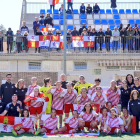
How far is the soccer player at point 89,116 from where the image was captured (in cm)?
973

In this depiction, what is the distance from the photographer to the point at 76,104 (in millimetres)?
10211

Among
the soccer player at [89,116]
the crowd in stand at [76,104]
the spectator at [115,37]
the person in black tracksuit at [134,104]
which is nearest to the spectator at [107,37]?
the spectator at [115,37]

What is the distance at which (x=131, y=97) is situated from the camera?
991 cm

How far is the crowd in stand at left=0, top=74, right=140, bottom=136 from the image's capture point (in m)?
9.62

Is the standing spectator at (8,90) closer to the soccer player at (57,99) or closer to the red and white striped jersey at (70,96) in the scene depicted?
the soccer player at (57,99)

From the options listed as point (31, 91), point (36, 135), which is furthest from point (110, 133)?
point (31, 91)

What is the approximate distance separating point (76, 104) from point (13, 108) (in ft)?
6.44

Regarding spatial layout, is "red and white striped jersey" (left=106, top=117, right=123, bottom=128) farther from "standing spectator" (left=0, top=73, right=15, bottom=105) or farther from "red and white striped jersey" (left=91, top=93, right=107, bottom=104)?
"standing spectator" (left=0, top=73, right=15, bottom=105)

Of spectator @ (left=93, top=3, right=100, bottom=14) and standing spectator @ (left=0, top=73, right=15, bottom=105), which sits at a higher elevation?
spectator @ (left=93, top=3, right=100, bottom=14)

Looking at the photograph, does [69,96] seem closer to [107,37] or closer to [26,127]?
[26,127]

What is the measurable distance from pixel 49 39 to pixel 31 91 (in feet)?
22.2

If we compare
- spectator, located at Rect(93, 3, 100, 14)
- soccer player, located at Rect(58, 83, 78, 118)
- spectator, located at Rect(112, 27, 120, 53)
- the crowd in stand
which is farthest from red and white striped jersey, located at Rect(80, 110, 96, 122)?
spectator, located at Rect(93, 3, 100, 14)

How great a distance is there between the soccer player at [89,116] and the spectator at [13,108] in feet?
6.40

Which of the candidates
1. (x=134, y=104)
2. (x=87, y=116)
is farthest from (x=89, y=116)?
(x=134, y=104)
